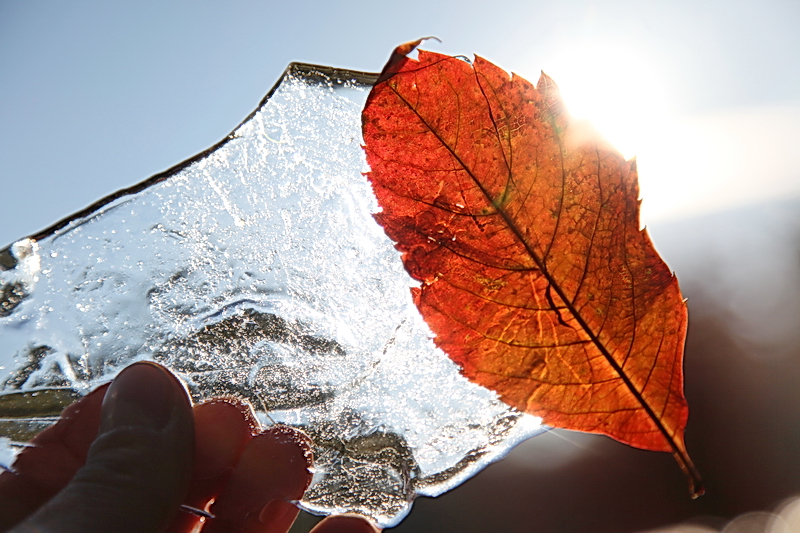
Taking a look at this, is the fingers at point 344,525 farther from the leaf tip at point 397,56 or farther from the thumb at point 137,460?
the leaf tip at point 397,56

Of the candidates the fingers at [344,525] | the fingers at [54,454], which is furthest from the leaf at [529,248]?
the fingers at [54,454]

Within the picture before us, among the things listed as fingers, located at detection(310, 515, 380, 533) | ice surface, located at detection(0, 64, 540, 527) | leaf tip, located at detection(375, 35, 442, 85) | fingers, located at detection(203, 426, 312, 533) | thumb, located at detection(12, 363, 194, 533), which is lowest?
fingers, located at detection(310, 515, 380, 533)

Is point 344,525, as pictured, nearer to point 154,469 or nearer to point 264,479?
point 264,479

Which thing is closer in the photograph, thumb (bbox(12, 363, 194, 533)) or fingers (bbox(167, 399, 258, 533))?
thumb (bbox(12, 363, 194, 533))

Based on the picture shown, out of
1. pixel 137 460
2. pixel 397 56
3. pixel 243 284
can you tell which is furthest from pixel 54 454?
pixel 397 56

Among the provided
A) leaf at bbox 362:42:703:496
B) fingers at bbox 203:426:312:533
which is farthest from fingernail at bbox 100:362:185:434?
leaf at bbox 362:42:703:496

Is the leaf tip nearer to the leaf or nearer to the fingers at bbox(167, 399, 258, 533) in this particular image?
the leaf

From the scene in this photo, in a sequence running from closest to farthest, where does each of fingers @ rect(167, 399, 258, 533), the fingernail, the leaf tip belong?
the leaf tip
the fingernail
fingers @ rect(167, 399, 258, 533)
